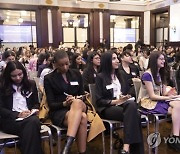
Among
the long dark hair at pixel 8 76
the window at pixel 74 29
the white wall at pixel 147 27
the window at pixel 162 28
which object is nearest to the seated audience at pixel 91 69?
the long dark hair at pixel 8 76

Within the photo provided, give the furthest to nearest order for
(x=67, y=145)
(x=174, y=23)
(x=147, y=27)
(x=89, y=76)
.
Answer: (x=147, y=27) < (x=174, y=23) < (x=89, y=76) < (x=67, y=145)

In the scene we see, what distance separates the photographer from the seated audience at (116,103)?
243 cm

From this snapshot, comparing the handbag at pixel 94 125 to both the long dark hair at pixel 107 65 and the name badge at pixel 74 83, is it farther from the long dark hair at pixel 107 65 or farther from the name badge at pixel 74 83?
the long dark hair at pixel 107 65

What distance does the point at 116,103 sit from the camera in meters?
2.71

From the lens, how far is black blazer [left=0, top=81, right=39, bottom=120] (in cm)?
232

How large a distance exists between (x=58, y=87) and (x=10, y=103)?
49 centimetres

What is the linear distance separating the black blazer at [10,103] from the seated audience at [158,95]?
4.02 feet

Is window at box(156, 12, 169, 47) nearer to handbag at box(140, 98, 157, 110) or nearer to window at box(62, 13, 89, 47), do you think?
window at box(62, 13, 89, 47)

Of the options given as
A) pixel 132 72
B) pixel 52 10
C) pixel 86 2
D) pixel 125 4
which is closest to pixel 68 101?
pixel 132 72

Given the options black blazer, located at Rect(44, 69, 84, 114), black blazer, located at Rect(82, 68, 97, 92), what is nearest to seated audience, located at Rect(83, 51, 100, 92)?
black blazer, located at Rect(82, 68, 97, 92)

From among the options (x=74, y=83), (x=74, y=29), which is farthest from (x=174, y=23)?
(x=74, y=83)

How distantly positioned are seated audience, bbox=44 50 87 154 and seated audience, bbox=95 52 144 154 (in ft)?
0.85

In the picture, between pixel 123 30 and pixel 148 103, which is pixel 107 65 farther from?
pixel 123 30

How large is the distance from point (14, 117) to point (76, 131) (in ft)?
1.89
